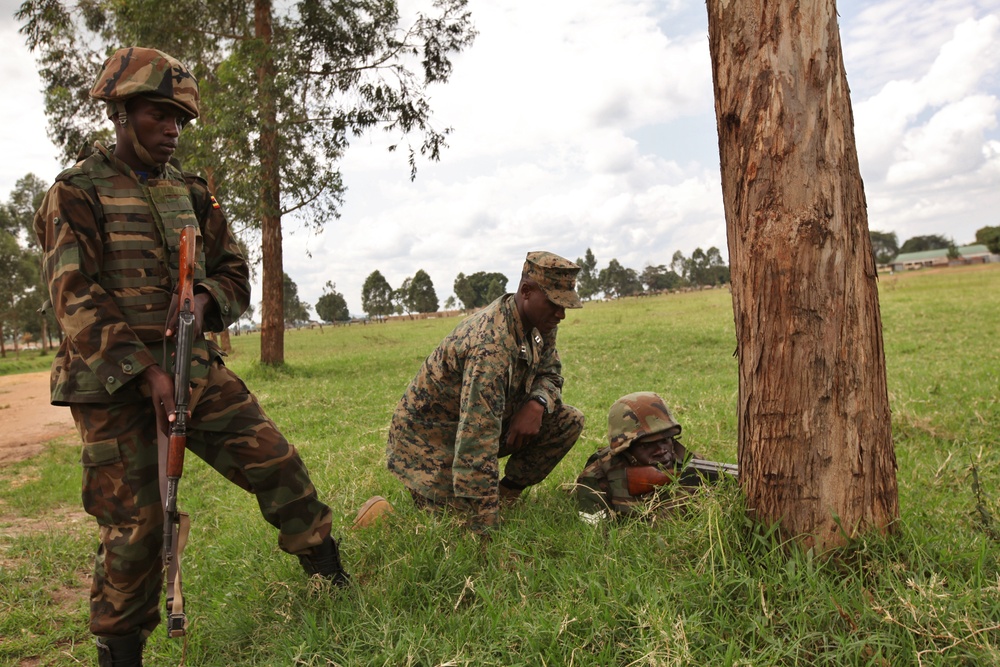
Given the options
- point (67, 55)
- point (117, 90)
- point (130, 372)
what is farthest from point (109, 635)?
point (67, 55)

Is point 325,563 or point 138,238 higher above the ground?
point 138,238

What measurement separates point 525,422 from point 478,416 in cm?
48

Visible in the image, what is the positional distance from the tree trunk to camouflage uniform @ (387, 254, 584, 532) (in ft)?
39.9

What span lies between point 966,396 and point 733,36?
5830mm

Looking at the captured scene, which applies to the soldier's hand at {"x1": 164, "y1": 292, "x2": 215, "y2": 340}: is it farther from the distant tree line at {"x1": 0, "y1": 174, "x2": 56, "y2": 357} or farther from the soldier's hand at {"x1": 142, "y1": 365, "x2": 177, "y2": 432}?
the distant tree line at {"x1": 0, "y1": 174, "x2": 56, "y2": 357}

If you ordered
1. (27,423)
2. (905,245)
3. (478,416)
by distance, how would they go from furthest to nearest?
(905,245), (27,423), (478,416)

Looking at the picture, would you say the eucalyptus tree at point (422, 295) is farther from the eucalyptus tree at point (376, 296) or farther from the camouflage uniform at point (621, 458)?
the camouflage uniform at point (621, 458)

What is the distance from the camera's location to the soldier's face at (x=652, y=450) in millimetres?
Answer: 4145

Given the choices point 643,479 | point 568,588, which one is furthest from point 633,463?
point 568,588

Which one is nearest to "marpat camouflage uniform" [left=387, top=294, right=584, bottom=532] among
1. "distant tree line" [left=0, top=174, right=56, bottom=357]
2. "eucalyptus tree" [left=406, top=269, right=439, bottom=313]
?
"distant tree line" [left=0, top=174, right=56, bottom=357]

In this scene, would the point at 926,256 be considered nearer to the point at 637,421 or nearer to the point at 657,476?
the point at 637,421

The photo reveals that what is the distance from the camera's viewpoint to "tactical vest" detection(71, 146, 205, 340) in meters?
3.02

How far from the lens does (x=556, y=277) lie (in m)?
3.88

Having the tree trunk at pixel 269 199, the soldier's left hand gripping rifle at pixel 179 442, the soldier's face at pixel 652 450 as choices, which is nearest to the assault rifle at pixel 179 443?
the soldier's left hand gripping rifle at pixel 179 442
